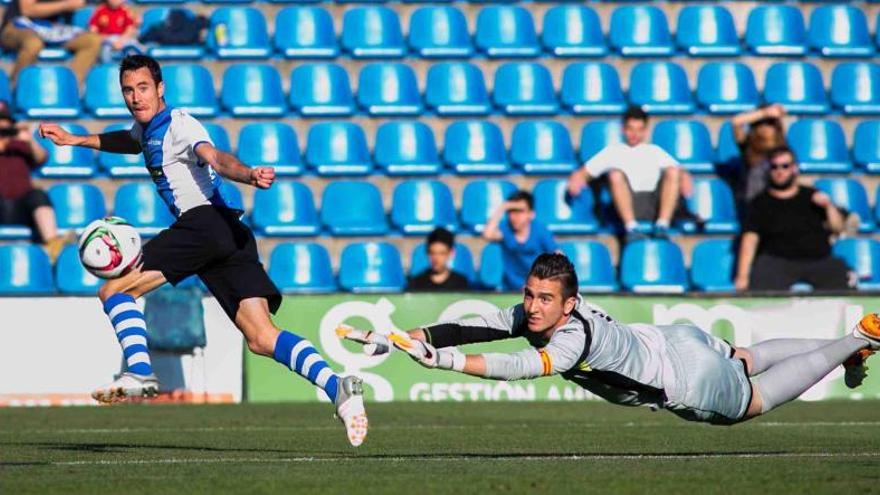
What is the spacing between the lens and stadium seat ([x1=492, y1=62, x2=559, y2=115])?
719 inches

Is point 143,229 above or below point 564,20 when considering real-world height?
below

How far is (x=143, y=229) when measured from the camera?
16.7 meters

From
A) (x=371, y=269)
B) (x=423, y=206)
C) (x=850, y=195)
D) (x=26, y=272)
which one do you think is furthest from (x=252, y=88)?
(x=850, y=195)

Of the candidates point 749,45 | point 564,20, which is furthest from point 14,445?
A: point 749,45

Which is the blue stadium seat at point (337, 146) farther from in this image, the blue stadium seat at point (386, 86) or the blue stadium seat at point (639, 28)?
the blue stadium seat at point (639, 28)

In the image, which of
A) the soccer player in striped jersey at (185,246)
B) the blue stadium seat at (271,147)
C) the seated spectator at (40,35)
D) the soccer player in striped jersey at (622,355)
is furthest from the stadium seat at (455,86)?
the soccer player in striped jersey at (622,355)

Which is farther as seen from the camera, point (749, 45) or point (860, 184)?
point (749, 45)

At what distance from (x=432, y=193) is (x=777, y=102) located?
434 cm

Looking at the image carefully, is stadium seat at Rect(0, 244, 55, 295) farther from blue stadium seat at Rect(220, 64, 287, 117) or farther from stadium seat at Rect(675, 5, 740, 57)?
stadium seat at Rect(675, 5, 740, 57)

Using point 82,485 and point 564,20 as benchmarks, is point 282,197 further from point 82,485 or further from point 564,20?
point 82,485

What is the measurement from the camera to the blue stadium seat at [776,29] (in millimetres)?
19016

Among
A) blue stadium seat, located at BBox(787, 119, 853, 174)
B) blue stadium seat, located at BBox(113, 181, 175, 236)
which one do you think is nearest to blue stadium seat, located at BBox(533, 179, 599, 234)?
blue stadium seat, located at BBox(787, 119, 853, 174)

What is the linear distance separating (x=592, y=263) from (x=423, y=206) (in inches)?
76.3

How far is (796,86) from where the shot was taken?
18.7 m
